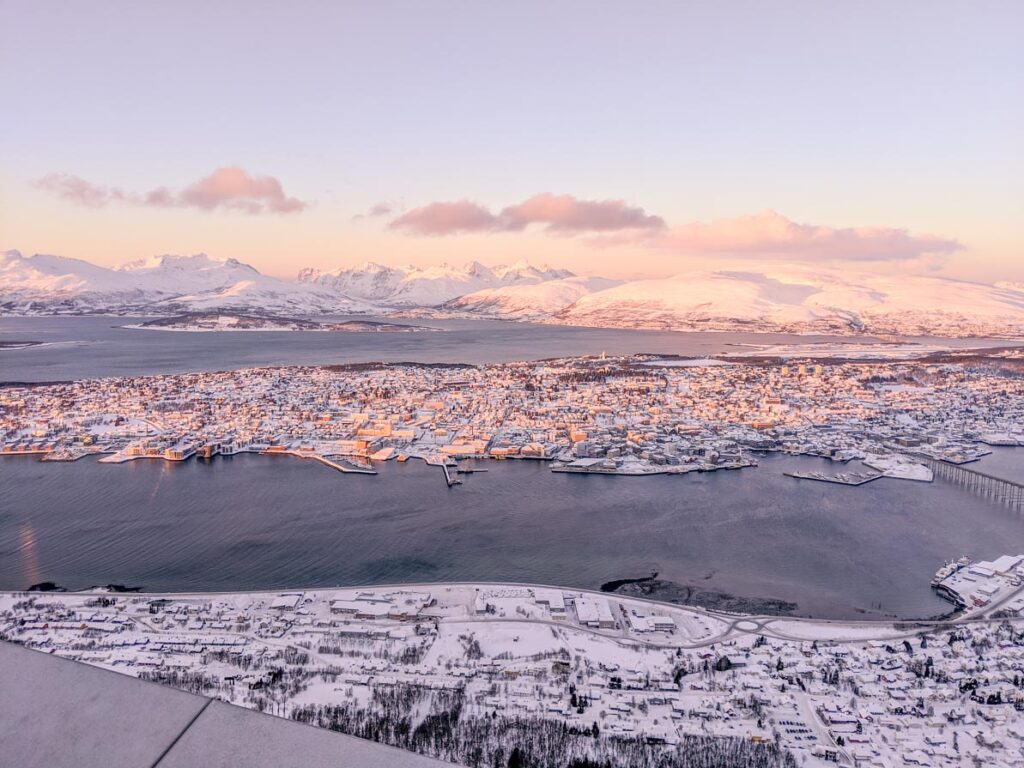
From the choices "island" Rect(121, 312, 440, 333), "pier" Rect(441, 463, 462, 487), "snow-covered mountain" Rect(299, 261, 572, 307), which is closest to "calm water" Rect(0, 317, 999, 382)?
"island" Rect(121, 312, 440, 333)

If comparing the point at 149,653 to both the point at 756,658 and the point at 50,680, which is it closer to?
the point at 756,658

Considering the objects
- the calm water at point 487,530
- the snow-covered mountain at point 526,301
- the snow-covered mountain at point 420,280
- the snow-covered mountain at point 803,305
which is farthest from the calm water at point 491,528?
the snow-covered mountain at point 420,280

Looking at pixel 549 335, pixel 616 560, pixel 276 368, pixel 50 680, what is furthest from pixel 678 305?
pixel 50 680

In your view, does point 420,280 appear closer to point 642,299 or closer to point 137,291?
point 137,291

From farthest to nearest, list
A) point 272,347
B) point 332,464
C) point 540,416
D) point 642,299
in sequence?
point 642,299 < point 272,347 < point 540,416 < point 332,464

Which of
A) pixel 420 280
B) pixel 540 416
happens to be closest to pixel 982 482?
pixel 540 416

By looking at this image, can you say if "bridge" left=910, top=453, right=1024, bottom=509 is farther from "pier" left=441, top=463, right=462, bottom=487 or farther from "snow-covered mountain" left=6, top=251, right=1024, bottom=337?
"snow-covered mountain" left=6, top=251, right=1024, bottom=337

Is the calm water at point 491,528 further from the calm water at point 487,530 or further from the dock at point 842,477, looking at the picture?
the dock at point 842,477
